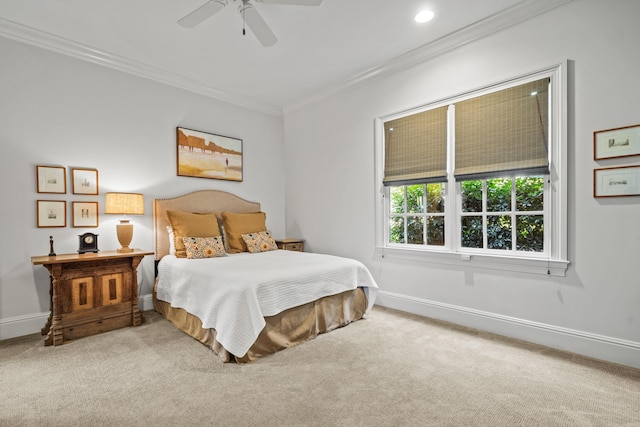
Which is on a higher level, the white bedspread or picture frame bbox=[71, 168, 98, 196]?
picture frame bbox=[71, 168, 98, 196]

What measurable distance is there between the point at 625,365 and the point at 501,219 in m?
1.33

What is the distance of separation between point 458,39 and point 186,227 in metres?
3.43

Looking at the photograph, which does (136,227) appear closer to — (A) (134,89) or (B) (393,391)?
(A) (134,89)

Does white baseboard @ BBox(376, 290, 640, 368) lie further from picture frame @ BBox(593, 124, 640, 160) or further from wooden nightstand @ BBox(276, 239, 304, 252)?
wooden nightstand @ BBox(276, 239, 304, 252)

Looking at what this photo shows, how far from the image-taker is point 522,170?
2738 mm

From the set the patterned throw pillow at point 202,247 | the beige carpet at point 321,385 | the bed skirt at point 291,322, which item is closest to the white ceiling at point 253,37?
the patterned throw pillow at point 202,247

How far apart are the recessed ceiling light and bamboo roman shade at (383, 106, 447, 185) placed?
0.83 m

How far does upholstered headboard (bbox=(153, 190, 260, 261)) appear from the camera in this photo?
12.5 feet

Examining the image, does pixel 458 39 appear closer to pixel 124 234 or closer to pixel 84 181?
pixel 124 234

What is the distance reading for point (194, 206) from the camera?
13.6 ft

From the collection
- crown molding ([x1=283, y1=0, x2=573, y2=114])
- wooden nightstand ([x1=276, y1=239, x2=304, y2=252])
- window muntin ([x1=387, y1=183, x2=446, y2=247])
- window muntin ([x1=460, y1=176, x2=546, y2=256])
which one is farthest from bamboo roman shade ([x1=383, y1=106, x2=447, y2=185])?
wooden nightstand ([x1=276, y1=239, x2=304, y2=252])

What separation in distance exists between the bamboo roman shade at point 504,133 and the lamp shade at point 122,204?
3254 mm

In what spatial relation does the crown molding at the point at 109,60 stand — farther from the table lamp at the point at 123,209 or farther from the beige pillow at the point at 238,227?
the beige pillow at the point at 238,227

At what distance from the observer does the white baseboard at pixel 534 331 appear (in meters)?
2.30
